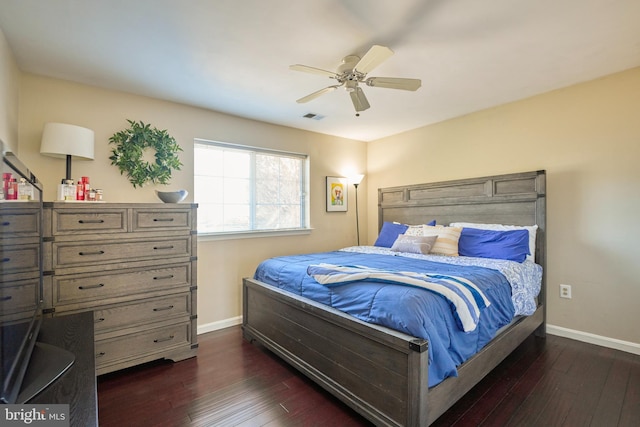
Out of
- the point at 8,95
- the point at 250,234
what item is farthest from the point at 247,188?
the point at 8,95

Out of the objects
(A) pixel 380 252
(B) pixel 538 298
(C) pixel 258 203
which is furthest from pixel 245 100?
(B) pixel 538 298

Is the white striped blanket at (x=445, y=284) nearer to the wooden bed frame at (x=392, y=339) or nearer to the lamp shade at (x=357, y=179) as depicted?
the wooden bed frame at (x=392, y=339)

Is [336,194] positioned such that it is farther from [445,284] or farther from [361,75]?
[445,284]

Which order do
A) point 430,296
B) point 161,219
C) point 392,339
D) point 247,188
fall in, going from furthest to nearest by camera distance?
point 247,188
point 161,219
point 430,296
point 392,339

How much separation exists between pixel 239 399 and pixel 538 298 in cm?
294

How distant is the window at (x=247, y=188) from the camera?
3.43 metres

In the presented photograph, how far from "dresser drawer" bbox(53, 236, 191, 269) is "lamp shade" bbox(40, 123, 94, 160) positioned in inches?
30.6

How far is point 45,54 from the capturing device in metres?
2.22

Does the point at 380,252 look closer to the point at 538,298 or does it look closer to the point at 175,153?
the point at 538,298

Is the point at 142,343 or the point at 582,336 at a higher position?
the point at 142,343

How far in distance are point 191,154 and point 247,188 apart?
0.77m

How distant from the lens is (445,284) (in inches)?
74.3

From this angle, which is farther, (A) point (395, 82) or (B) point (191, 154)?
(B) point (191, 154)

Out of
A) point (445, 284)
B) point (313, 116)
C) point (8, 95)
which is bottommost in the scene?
point (445, 284)
